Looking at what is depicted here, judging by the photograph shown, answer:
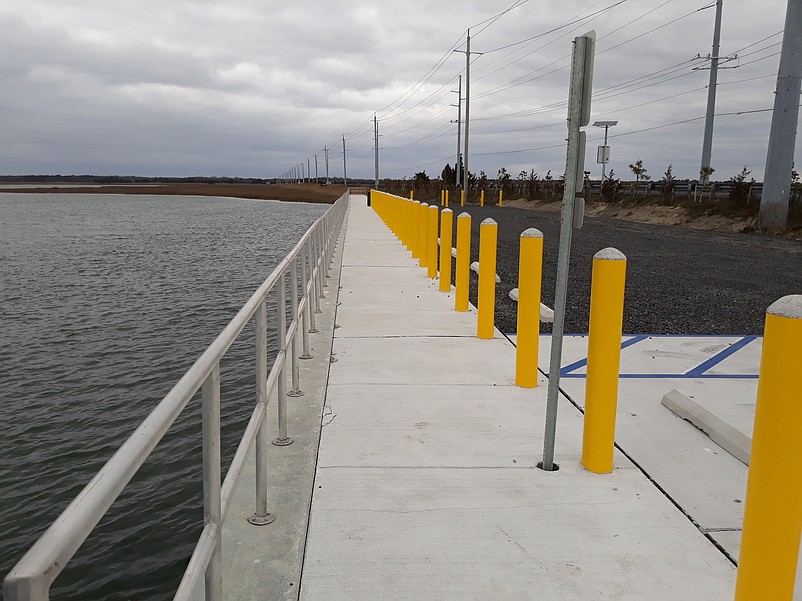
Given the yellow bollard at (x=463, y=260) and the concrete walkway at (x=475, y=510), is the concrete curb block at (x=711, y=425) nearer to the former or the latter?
the concrete walkway at (x=475, y=510)

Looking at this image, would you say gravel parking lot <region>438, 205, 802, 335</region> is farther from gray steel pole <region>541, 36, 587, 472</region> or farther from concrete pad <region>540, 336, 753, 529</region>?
gray steel pole <region>541, 36, 587, 472</region>

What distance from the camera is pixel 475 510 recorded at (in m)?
3.27

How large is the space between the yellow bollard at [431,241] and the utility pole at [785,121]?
16.9 meters

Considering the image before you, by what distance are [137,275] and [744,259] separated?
1547 centimetres

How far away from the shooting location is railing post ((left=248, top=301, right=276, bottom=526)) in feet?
9.76

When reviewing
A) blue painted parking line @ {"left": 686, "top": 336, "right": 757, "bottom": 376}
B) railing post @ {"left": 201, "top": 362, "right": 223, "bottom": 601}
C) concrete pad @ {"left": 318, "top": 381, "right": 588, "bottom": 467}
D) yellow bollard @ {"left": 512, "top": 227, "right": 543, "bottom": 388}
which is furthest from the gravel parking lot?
railing post @ {"left": 201, "top": 362, "right": 223, "bottom": 601}

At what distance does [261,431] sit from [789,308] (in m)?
2.24

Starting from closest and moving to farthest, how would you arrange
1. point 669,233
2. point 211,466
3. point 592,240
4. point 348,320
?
1. point 211,466
2. point 348,320
3. point 592,240
4. point 669,233

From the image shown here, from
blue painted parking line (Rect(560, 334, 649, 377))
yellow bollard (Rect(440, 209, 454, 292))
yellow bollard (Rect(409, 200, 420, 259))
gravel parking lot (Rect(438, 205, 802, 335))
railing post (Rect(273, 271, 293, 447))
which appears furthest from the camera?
yellow bollard (Rect(409, 200, 420, 259))

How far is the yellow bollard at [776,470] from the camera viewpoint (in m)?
2.24

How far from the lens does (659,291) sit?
1038 cm

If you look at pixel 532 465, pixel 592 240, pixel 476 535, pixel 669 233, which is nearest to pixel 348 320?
pixel 532 465

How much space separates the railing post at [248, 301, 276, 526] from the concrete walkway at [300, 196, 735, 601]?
0.83ft

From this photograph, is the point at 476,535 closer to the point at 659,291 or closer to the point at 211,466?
the point at 211,466
